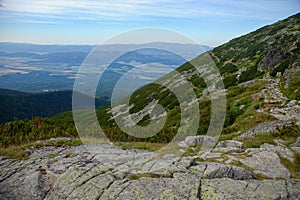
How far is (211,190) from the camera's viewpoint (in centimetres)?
1035

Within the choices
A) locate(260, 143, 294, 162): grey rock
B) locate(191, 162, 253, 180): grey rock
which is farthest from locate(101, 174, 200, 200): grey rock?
locate(260, 143, 294, 162): grey rock

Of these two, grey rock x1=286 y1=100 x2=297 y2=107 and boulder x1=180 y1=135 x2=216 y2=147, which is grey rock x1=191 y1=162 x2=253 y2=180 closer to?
boulder x1=180 y1=135 x2=216 y2=147

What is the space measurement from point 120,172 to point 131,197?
2163 mm

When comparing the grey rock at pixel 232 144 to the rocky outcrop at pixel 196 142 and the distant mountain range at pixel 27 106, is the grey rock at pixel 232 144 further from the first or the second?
the distant mountain range at pixel 27 106

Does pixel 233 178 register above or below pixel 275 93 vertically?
below

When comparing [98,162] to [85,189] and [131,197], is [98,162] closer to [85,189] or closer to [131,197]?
[85,189]

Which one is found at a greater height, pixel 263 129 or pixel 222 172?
pixel 263 129

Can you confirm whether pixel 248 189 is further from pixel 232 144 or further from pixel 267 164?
pixel 232 144

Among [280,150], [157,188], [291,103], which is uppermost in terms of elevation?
[291,103]

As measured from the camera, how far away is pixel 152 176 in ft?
38.6

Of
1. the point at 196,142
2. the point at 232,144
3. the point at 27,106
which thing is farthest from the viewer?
the point at 27,106

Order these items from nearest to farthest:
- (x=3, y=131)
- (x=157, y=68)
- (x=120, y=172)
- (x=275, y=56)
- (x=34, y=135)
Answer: (x=120, y=172) < (x=34, y=135) < (x=3, y=131) < (x=275, y=56) < (x=157, y=68)

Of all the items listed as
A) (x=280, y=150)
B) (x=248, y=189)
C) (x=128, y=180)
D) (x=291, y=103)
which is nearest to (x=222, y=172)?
(x=248, y=189)

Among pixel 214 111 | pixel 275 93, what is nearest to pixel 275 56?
pixel 275 93
